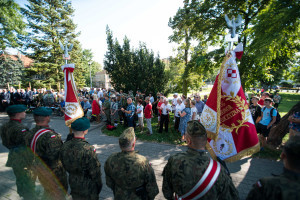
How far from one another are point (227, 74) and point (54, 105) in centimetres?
1472

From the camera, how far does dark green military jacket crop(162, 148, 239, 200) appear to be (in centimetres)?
187

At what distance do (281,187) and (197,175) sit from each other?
78 cm

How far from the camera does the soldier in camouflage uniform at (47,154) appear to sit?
9.57 ft

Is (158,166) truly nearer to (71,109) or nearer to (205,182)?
(71,109)

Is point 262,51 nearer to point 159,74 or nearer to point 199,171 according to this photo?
point 199,171

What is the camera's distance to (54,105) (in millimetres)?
13906

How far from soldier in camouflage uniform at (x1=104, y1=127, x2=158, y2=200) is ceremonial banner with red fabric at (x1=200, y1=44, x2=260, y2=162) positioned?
1.65 metres

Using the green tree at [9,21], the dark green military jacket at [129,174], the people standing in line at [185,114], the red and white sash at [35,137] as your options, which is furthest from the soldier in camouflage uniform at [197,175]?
the green tree at [9,21]

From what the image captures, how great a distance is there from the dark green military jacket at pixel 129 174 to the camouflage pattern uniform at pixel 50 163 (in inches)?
53.4

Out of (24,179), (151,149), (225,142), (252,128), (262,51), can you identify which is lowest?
(151,149)

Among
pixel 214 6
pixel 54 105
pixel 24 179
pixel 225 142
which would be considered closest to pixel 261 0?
pixel 214 6

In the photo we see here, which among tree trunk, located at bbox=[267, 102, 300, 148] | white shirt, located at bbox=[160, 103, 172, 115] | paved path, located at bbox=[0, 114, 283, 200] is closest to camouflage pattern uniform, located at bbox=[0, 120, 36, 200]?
paved path, located at bbox=[0, 114, 283, 200]

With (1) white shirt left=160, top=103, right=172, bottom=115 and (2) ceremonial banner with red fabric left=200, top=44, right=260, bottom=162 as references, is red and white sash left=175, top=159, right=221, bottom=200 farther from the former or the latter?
(1) white shirt left=160, top=103, right=172, bottom=115

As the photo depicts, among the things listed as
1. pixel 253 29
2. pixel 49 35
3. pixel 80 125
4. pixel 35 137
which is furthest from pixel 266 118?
pixel 49 35
